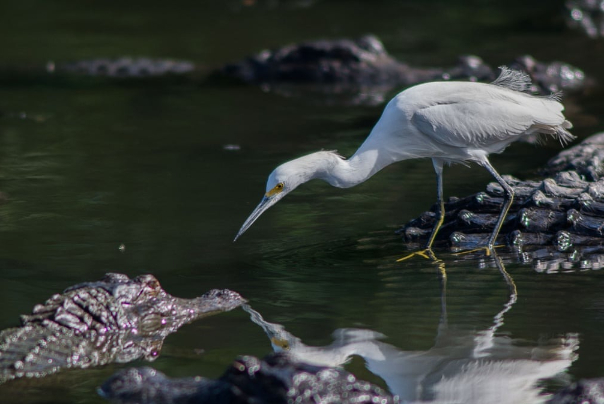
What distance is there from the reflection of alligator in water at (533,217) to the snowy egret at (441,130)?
0.21m

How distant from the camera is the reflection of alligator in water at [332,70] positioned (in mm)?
14805

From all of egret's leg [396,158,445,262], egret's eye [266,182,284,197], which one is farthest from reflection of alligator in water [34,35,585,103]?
egret's eye [266,182,284,197]

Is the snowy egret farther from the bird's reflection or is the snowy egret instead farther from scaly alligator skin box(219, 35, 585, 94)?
scaly alligator skin box(219, 35, 585, 94)

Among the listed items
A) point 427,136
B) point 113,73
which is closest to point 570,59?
point 113,73

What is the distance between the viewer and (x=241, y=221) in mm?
8523

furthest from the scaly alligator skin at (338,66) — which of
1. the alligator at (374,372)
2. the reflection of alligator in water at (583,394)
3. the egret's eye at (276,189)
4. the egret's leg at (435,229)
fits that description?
the reflection of alligator in water at (583,394)

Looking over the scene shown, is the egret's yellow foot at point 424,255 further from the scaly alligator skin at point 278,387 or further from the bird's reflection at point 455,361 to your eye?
the scaly alligator skin at point 278,387

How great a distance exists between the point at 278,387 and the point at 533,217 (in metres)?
4.06

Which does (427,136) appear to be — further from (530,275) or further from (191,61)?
(191,61)

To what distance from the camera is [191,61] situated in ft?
57.0

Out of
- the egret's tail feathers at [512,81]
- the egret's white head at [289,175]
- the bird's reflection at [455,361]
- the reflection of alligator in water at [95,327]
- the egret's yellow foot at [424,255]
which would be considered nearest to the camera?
the bird's reflection at [455,361]

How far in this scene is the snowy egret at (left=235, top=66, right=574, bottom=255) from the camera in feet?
24.8

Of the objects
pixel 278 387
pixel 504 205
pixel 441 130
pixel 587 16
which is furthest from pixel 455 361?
pixel 587 16

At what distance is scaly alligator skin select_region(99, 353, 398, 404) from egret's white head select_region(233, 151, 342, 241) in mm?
2769
